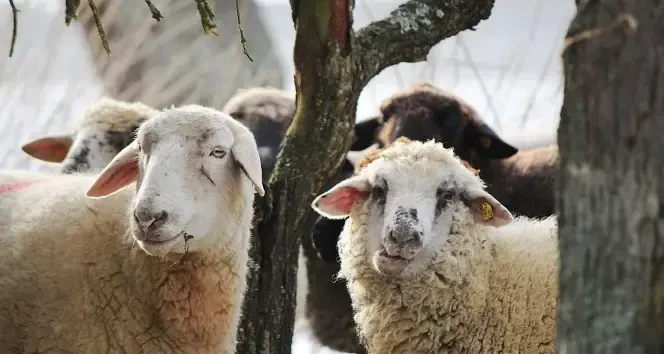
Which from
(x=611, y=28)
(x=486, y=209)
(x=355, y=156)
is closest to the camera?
(x=611, y=28)

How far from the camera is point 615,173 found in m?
2.05

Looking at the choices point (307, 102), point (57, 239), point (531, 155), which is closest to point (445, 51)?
point (531, 155)

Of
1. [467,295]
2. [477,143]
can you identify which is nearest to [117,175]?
[467,295]

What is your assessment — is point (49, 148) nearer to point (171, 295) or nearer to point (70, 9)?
point (171, 295)

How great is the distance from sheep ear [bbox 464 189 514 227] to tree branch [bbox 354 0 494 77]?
1.00 meters

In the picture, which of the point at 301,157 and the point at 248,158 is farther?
the point at 301,157

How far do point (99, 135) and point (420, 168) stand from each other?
8.45 ft

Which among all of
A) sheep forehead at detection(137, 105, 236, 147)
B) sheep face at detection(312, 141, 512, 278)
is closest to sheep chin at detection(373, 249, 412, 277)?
sheep face at detection(312, 141, 512, 278)

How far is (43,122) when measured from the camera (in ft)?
28.5

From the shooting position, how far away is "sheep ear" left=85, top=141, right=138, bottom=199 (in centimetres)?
387

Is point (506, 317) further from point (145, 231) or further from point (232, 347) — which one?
point (145, 231)

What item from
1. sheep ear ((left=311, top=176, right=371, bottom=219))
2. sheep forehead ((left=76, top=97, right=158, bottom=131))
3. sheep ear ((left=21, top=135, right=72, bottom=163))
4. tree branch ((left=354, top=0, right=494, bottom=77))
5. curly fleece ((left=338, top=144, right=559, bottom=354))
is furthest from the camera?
sheep ear ((left=21, top=135, right=72, bottom=163))

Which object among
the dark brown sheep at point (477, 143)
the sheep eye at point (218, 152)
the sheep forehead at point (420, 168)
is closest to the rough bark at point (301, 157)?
the sheep forehead at point (420, 168)

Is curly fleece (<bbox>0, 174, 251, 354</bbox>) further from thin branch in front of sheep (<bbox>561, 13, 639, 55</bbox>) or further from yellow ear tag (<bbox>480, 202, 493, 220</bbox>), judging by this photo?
thin branch in front of sheep (<bbox>561, 13, 639, 55</bbox>)
